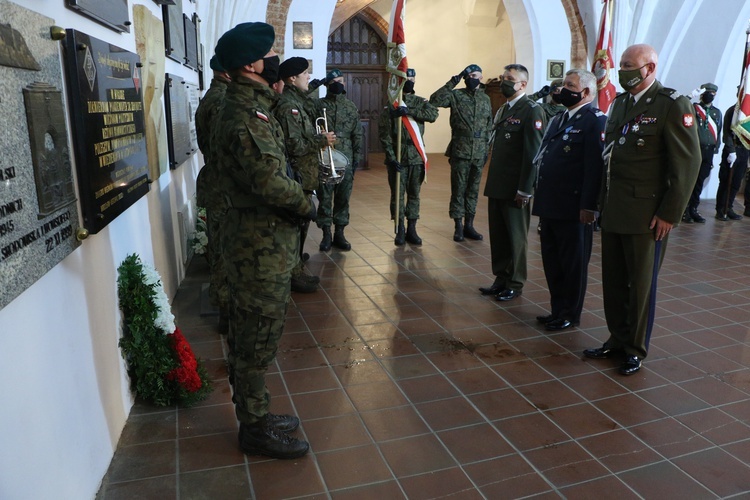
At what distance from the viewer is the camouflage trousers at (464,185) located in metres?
6.16

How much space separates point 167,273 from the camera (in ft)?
13.2

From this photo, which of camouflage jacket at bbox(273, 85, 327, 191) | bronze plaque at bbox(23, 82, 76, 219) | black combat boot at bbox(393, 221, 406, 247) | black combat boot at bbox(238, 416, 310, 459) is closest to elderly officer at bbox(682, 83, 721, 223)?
black combat boot at bbox(393, 221, 406, 247)

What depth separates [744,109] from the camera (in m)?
7.68

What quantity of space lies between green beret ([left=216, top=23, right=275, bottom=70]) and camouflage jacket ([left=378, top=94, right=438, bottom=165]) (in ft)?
12.0

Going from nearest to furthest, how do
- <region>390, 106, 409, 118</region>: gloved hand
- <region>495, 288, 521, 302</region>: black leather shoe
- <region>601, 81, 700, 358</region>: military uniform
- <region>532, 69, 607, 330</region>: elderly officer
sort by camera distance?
1. <region>601, 81, 700, 358</region>: military uniform
2. <region>532, 69, 607, 330</region>: elderly officer
3. <region>495, 288, 521, 302</region>: black leather shoe
4. <region>390, 106, 409, 118</region>: gloved hand

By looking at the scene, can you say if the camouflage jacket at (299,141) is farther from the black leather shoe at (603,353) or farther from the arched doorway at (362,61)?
the arched doorway at (362,61)

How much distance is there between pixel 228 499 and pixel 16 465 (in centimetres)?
84

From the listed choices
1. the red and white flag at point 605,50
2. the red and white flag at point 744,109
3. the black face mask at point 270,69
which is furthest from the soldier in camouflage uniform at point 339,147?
the red and white flag at point 744,109

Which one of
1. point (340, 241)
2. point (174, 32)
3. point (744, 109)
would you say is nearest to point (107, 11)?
point (174, 32)

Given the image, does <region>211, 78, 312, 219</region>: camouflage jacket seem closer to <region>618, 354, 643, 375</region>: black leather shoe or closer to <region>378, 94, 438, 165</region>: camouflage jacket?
<region>618, 354, 643, 375</region>: black leather shoe

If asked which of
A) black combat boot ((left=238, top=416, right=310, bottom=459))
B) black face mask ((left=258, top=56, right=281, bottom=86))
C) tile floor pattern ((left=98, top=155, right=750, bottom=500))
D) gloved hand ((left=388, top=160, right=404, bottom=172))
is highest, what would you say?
black face mask ((left=258, top=56, right=281, bottom=86))

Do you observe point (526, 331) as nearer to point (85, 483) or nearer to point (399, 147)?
point (399, 147)

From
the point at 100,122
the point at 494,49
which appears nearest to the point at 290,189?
the point at 100,122

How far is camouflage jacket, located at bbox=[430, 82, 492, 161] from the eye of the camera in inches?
235
